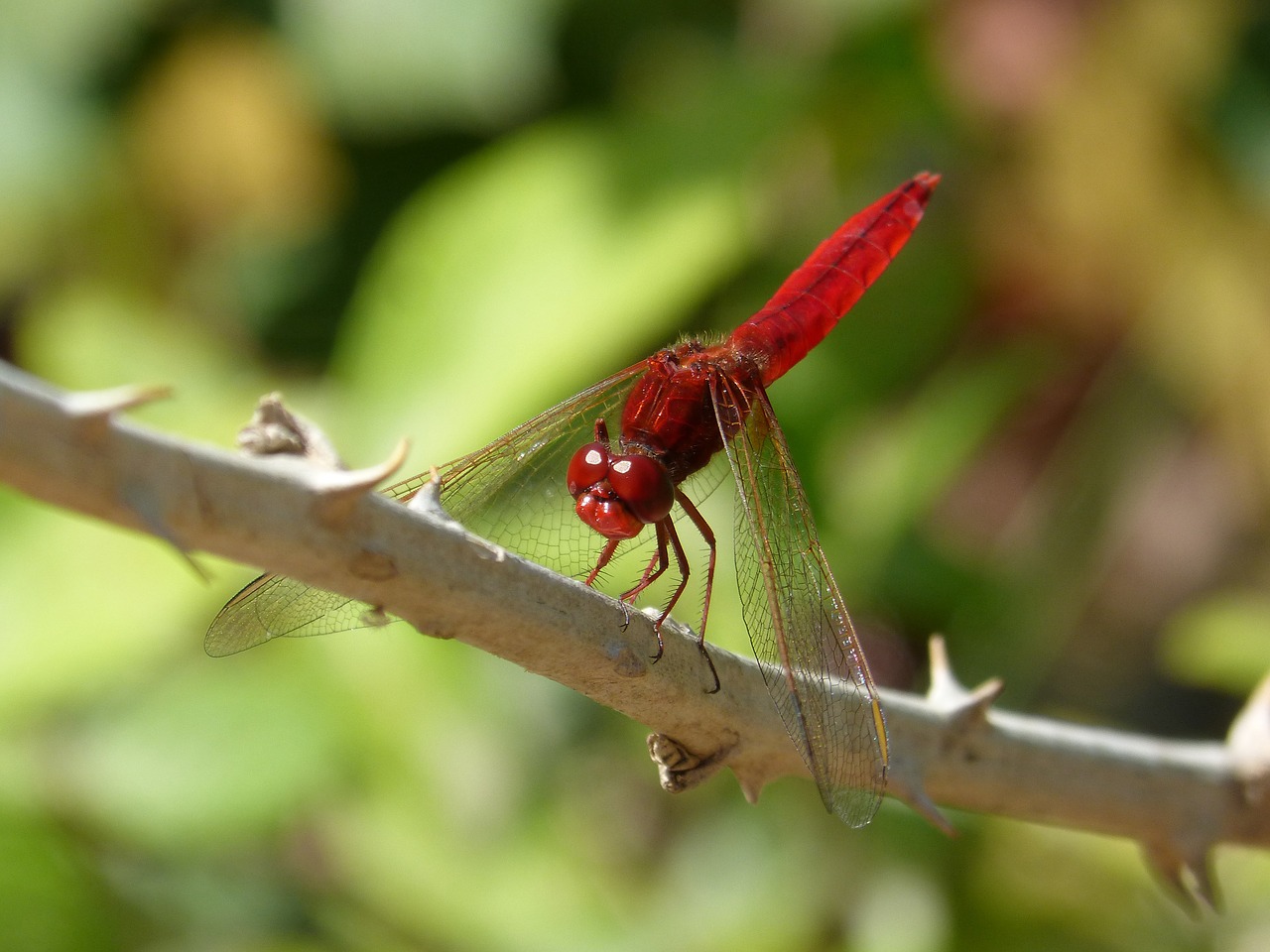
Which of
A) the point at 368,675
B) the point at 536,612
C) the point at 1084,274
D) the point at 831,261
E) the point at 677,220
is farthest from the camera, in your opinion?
the point at 1084,274

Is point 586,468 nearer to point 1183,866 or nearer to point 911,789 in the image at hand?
point 911,789

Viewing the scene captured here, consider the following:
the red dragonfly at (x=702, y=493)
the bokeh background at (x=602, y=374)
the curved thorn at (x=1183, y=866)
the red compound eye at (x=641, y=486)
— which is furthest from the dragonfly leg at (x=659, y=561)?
the bokeh background at (x=602, y=374)

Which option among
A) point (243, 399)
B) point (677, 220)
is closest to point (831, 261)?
point (677, 220)

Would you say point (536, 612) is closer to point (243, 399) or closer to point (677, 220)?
point (677, 220)

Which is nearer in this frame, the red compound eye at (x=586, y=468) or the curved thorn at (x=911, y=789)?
the curved thorn at (x=911, y=789)

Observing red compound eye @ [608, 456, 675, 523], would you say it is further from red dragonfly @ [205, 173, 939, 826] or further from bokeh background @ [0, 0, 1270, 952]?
bokeh background @ [0, 0, 1270, 952]

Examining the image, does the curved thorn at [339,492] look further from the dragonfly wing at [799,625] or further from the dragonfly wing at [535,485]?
the dragonfly wing at [535,485]
